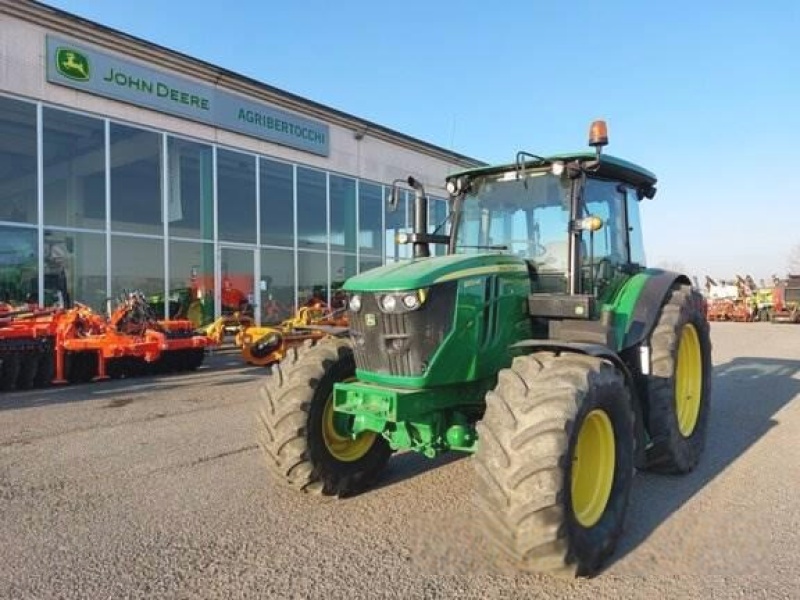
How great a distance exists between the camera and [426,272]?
426 centimetres

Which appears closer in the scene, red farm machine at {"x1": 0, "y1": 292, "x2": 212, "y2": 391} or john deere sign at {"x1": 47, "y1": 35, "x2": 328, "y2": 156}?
red farm machine at {"x1": 0, "y1": 292, "x2": 212, "y2": 391}

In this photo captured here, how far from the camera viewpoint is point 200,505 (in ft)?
15.3

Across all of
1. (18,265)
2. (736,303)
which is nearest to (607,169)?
(18,265)

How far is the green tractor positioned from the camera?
3.54 metres

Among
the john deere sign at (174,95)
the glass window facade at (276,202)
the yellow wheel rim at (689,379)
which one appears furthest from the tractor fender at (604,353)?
the glass window facade at (276,202)

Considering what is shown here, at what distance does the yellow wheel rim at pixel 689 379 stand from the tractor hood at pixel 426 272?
7.67 feet

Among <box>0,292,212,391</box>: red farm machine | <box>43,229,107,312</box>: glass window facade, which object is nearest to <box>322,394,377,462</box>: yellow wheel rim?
<box>0,292,212,391</box>: red farm machine

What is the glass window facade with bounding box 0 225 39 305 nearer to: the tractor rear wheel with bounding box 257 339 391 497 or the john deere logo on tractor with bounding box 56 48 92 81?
the john deere logo on tractor with bounding box 56 48 92 81

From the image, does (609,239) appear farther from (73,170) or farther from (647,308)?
(73,170)

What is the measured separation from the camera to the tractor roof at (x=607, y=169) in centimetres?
505

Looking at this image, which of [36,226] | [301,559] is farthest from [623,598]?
[36,226]

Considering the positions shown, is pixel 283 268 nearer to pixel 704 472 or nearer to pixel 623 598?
pixel 704 472

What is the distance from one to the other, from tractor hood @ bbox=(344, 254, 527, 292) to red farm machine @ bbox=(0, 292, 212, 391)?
22.9 feet

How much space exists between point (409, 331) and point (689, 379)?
3.48 metres
